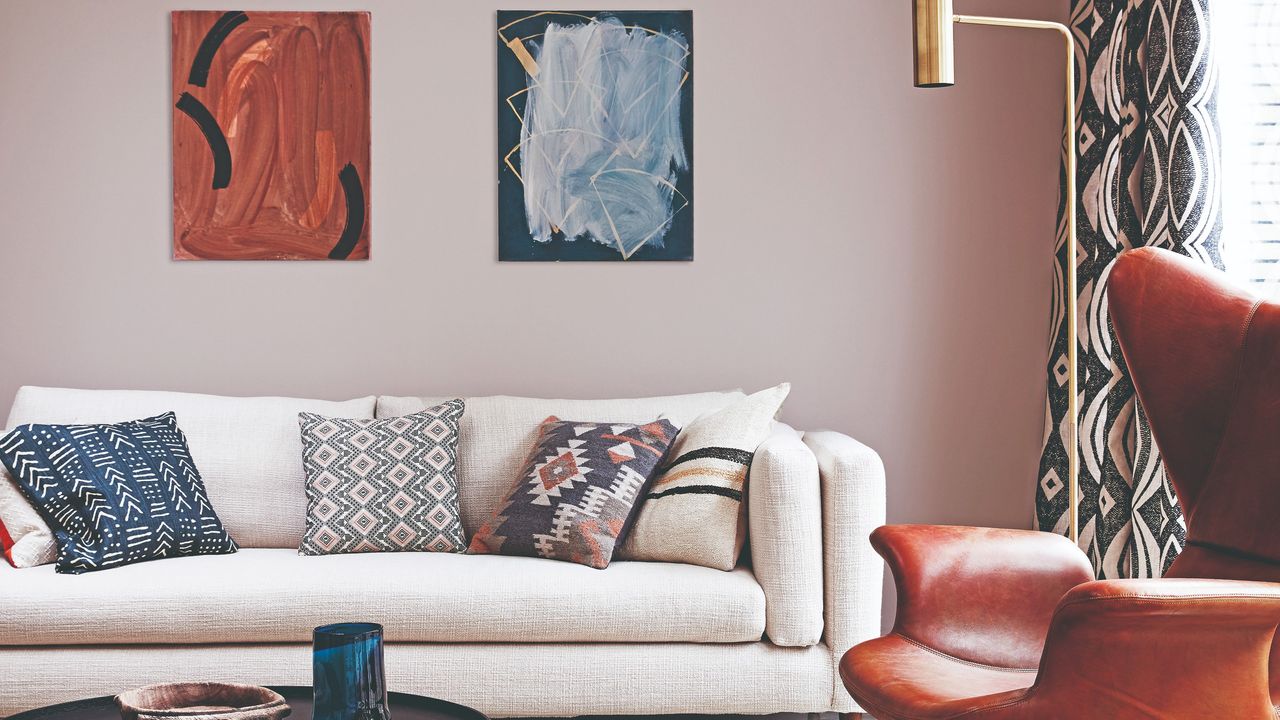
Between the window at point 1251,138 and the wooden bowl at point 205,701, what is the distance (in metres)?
2.31

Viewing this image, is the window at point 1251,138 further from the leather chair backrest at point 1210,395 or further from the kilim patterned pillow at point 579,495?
the kilim patterned pillow at point 579,495

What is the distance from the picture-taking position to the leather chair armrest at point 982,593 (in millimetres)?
1882

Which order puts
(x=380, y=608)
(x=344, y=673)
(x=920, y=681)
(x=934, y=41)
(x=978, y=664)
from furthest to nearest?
(x=380, y=608) → (x=934, y=41) → (x=978, y=664) → (x=920, y=681) → (x=344, y=673)

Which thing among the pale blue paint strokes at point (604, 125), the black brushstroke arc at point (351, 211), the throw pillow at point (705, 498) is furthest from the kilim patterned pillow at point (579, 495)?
the black brushstroke arc at point (351, 211)

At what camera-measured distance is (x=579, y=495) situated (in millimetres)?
2576

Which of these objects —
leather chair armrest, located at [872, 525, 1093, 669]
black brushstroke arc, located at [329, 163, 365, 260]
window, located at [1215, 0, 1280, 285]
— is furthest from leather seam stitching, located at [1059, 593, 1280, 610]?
black brushstroke arc, located at [329, 163, 365, 260]

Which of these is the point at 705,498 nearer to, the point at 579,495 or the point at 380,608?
the point at 579,495

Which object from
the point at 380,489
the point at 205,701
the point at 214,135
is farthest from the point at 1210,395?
the point at 214,135

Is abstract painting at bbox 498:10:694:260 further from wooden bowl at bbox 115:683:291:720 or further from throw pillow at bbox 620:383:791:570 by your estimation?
wooden bowl at bbox 115:683:291:720

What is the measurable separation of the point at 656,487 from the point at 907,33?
1.76 m

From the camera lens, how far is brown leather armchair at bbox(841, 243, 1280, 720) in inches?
57.6

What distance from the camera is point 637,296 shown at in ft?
10.9

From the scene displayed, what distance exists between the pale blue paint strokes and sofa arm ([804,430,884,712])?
1245 mm

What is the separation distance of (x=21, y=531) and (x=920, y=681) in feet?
7.17
